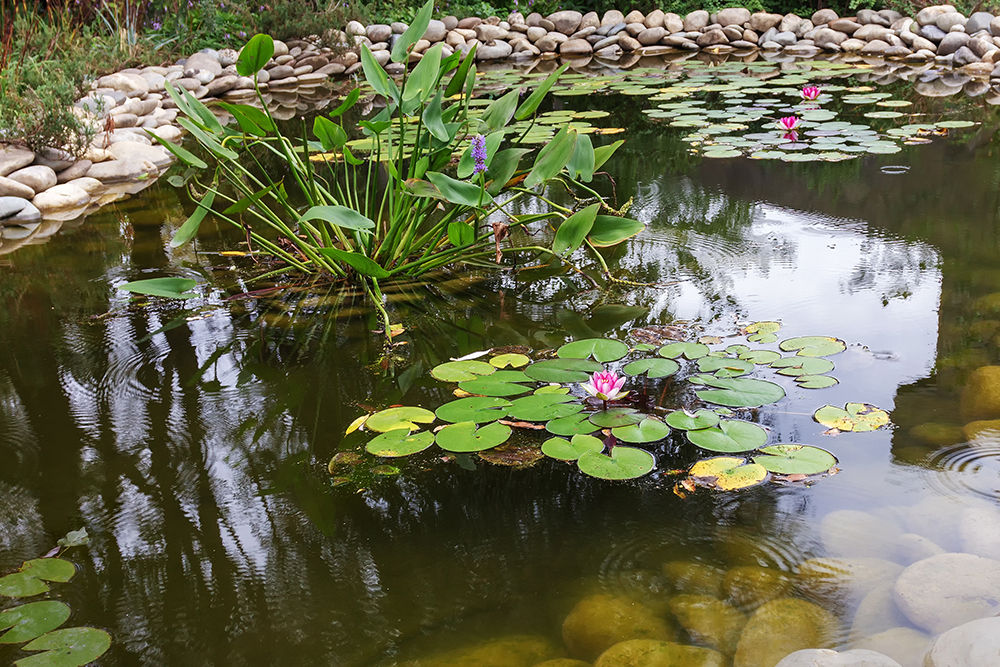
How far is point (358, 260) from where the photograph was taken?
97.0 inches

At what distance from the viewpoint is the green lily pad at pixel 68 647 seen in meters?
1.32

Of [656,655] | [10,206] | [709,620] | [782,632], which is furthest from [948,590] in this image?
[10,206]

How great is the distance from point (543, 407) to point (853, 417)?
71cm

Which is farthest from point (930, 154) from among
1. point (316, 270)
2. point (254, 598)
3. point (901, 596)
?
point (254, 598)

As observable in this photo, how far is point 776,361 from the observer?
2.15 m

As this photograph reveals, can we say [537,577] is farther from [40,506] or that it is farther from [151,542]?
[40,506]

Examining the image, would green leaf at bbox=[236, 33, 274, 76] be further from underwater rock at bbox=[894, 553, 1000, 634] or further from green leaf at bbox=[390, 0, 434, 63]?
underwater rock at bbox=[894, 553, 1000, 634]

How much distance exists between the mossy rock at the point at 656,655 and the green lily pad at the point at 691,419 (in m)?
0.62

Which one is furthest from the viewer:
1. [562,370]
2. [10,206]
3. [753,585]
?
[10,206]

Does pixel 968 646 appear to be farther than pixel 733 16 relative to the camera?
No

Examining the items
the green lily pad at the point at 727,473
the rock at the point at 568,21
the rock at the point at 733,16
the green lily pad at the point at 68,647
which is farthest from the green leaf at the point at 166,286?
the rock at the point at 733,16

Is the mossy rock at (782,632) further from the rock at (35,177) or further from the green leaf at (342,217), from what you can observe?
the rock at (35,177)

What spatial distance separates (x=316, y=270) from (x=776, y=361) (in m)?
1.68

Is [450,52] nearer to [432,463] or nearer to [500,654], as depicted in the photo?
[432,463]
